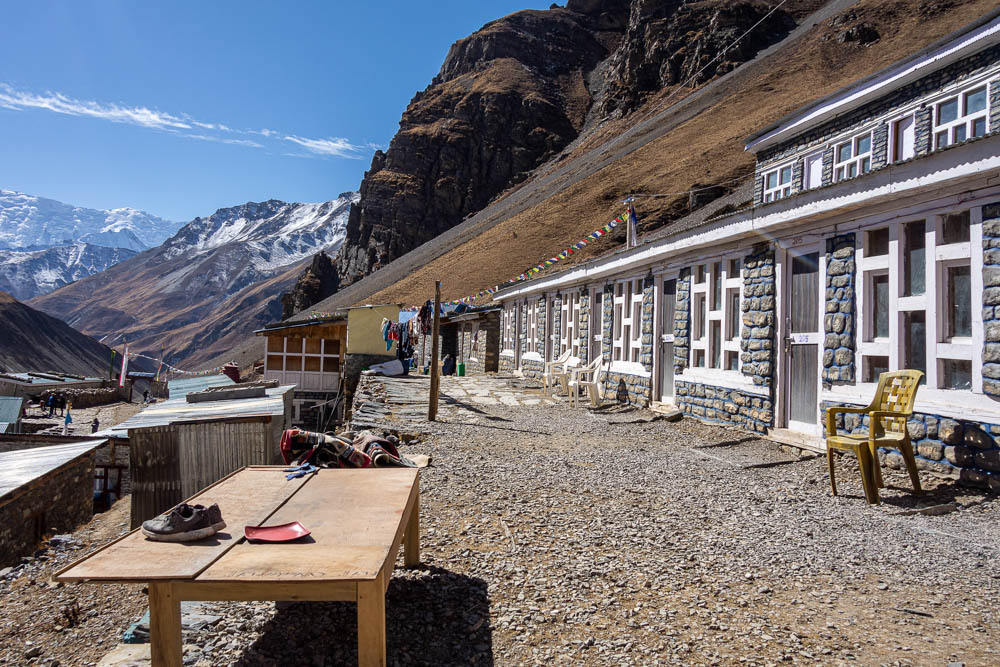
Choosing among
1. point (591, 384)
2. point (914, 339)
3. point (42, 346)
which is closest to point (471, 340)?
point (591, 384)

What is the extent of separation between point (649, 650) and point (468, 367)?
→ 1960 cm

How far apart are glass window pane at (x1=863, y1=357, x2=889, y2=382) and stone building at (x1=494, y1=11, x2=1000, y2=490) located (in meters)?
0.03

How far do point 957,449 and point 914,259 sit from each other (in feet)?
5.70

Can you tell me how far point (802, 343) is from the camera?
668cm

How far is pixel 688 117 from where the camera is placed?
48.8 m

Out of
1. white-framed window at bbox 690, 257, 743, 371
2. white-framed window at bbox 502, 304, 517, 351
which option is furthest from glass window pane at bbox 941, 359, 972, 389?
white-framed window at bbox 502, 304, 517, 351

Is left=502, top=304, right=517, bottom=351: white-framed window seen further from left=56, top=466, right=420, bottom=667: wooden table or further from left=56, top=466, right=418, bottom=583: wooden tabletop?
left=56, top=466, right=420, bottom=667: wooden table

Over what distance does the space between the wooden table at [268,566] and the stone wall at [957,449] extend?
4.50 meters

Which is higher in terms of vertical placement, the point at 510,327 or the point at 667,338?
the point at 510,327

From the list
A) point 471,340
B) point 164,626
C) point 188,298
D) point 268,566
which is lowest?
point 164,626

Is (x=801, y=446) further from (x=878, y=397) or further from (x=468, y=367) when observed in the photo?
(x=468, y=367)

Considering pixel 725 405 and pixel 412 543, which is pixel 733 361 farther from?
pixel 412 543

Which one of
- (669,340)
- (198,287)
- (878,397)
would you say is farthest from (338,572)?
(198,287)

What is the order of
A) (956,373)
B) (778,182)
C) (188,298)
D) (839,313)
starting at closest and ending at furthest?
1. (956,373)
2. (839,313)
3. (778,182)
4. (188,298)
